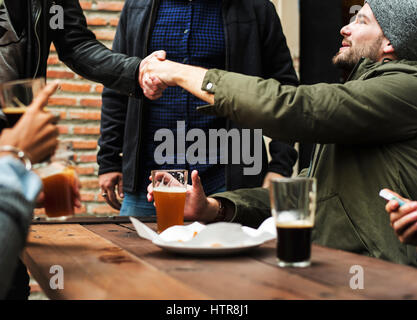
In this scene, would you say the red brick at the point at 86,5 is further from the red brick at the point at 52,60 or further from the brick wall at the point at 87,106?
the red brick at the point at 52,60

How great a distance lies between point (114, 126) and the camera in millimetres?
2500

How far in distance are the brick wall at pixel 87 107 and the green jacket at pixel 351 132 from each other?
1.91 metres

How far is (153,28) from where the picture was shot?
237 centimetres

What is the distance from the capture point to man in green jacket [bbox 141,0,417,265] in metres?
1.42

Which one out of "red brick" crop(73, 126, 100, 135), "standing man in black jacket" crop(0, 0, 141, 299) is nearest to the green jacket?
"standing man in black jacket" crop(0, 0, 141, 299)

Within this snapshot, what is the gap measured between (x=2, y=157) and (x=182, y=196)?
656mm

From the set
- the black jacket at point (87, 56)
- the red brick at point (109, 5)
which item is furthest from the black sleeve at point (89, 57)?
the red brick at point (109, 5)

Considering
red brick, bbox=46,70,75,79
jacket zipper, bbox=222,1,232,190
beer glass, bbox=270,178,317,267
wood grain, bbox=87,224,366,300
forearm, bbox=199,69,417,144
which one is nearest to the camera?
wood grain, bbox=87,224,366,300

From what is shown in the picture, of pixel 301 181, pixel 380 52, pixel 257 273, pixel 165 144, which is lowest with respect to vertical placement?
pixel 165 144

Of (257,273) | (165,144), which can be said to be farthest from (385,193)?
(165,144)

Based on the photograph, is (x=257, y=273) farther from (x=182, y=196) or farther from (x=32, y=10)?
(x=32, y=10)

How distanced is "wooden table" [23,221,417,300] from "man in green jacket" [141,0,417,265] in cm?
23

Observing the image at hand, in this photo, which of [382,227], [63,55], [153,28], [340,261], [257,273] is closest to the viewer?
[257,273]

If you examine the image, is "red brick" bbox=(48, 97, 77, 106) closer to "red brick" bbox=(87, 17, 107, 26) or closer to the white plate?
"red brick" bbox=(87, 17, 107, 26)
